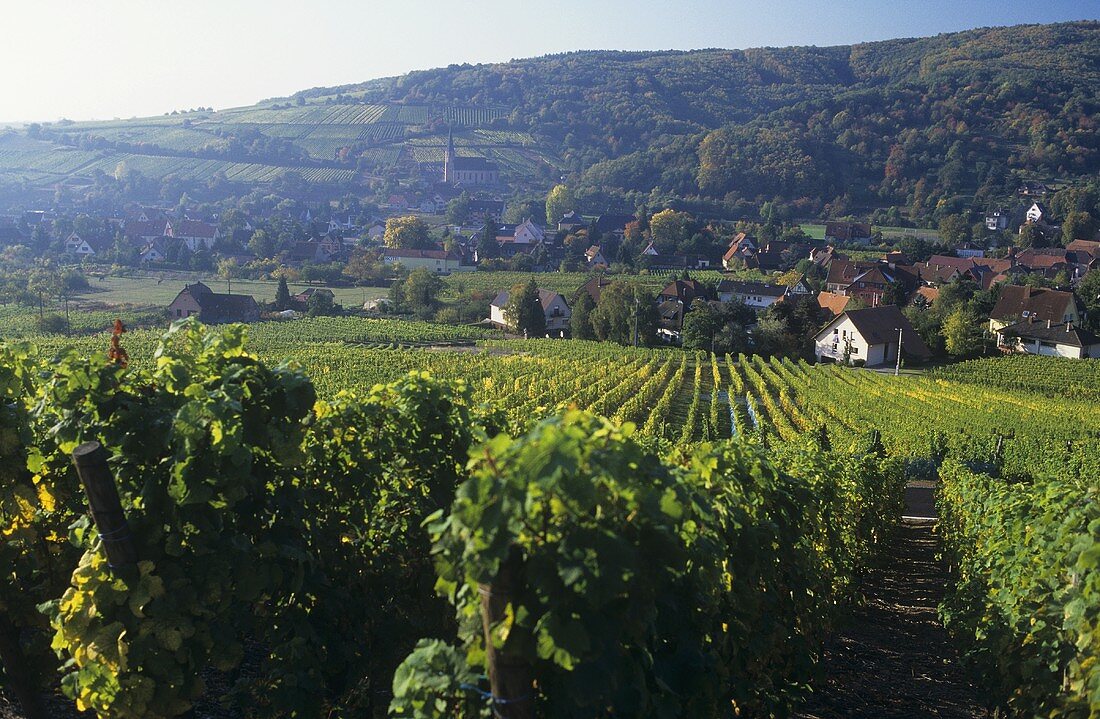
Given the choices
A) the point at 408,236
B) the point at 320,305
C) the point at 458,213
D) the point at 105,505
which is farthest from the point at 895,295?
the point at 458,213

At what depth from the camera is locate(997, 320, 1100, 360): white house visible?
47156mm

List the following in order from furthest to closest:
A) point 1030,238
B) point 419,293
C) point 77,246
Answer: point 77,246 < point 1030,238 < point 419,293

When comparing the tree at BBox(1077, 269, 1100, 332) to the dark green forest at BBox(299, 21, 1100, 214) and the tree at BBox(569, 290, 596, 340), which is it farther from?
the dark green forest at BBox(299, 21, 1100, 214)

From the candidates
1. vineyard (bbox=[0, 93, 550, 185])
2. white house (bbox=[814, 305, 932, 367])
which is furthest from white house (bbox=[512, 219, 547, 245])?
vineyard (bbox=[0, 93, 550, 185])

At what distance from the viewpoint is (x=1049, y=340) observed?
159ft

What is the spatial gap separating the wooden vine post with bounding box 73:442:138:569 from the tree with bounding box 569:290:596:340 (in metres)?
49.8

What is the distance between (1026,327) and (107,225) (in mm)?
111954

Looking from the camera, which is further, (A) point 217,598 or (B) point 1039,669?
(B) point 1039,669

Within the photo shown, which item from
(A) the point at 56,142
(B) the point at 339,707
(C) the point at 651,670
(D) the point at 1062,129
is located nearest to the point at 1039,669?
(C) the point at 651,670

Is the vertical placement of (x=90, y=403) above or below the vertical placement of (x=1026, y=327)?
above

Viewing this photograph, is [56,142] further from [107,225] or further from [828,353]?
[828,353]

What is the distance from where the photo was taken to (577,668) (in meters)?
3.15

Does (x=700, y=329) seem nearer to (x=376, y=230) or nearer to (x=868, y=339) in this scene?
(x=868, y=339)

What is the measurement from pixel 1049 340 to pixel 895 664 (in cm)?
4825
